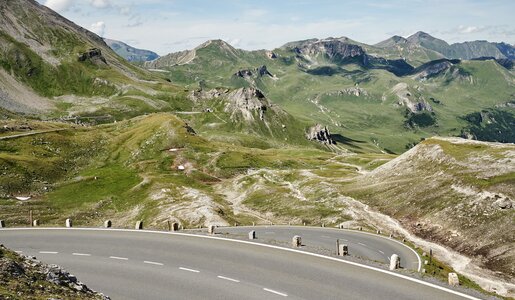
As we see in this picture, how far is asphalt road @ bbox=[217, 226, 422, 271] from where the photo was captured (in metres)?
60.9

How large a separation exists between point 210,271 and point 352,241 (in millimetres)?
44524

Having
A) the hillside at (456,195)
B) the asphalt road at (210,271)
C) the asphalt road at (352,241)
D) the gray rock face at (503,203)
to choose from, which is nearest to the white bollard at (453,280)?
the asphalt road at (210,271)

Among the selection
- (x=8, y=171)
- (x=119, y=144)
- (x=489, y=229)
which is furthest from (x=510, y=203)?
(x=119, y=144)

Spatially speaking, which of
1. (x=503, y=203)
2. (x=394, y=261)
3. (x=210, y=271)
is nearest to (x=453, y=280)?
(x=394, y=261)

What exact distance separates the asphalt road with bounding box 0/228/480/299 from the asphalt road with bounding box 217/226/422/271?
19.5 metres

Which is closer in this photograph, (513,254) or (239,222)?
(513,254)

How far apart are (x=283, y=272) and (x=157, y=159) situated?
414ft

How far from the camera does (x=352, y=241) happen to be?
72.4 meters

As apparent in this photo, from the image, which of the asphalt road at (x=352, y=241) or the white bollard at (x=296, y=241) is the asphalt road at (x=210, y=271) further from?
the asphalt road at (x=352, y=241)

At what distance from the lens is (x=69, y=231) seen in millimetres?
50781

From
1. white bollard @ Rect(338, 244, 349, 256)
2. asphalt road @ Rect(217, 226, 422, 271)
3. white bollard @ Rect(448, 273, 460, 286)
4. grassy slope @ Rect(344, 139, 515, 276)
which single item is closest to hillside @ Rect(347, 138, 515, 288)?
grassy slope @ Rect(344, 139, 515, 276)

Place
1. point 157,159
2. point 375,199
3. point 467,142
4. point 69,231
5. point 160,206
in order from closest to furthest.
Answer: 1. point 69,231
2. point 160,206
3. point 375,199
4. point 467,142
5. point 157,159

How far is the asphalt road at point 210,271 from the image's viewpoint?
93.1 feet

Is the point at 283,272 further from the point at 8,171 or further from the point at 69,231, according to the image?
the point at 8,171
